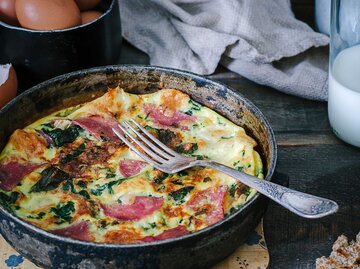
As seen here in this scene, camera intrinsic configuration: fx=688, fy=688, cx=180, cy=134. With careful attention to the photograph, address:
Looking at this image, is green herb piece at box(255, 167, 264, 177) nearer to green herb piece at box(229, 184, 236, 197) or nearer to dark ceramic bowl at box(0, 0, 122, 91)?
green herb piece at box(229, 184, 236, 197)

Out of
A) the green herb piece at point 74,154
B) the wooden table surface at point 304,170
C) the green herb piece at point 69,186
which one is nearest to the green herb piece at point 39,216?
the green herb piece at point 69,186

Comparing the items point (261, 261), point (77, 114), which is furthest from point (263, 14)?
point (261, 261)

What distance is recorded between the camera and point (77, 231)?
155 cm

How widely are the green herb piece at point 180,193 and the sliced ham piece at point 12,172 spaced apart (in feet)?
1.19

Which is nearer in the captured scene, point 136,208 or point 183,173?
point 136,208

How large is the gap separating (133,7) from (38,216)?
46.1 inches

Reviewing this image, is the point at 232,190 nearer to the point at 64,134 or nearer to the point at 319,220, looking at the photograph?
the point at 319,220

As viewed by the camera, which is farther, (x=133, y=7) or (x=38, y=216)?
(x=133, y=7)

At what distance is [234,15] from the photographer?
231 cm

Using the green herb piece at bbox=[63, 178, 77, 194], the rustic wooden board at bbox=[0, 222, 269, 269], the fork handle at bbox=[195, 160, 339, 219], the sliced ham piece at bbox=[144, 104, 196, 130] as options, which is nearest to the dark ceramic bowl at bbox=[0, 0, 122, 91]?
the sliced ham piece at bbox=[144, 104, 196, 130]

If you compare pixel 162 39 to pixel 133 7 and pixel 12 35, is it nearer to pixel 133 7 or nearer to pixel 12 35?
pixel 133 7

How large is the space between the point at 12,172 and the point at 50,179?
100mm

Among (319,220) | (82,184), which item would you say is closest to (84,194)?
(82,184)

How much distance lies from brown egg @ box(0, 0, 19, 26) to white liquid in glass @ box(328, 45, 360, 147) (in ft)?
3.24
